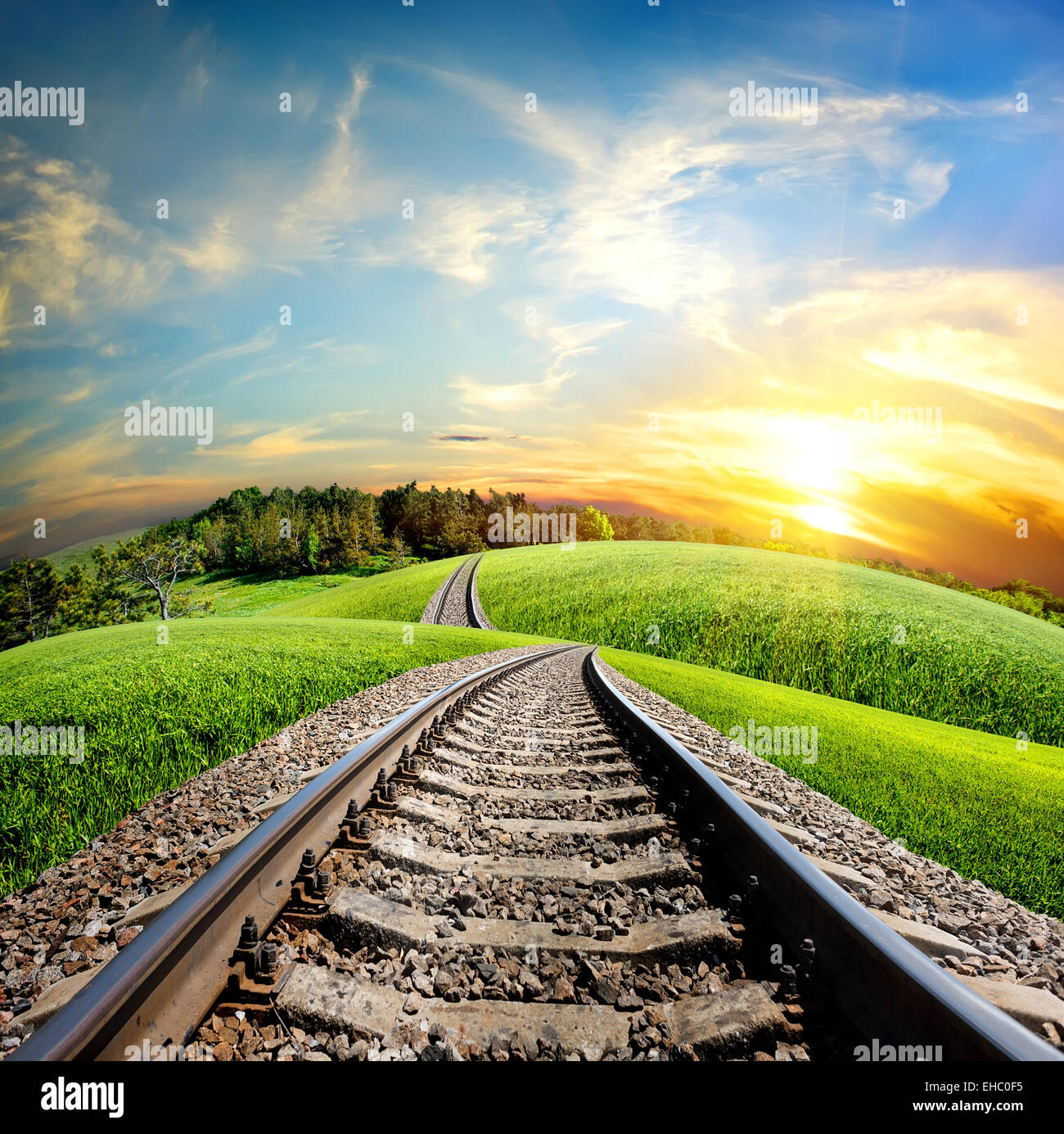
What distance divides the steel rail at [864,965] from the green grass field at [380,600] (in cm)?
2975

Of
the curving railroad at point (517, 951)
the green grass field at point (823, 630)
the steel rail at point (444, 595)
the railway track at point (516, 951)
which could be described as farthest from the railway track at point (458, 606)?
the curving railroad at point (517, 951)

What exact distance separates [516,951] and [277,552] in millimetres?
82829

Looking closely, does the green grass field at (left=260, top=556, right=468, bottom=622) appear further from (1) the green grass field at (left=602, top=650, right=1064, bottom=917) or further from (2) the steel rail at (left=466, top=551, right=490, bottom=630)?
(1) the green grass field at (left=602, top=650, right=1064, bottom=917)

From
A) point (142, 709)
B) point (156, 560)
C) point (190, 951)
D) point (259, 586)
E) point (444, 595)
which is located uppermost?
point (156, 560)

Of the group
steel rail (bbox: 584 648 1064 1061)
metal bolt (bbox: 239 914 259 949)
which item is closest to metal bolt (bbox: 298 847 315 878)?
metal bolt (bbox: 239 914 259 949)

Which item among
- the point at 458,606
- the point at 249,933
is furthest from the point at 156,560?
the point at 249,933

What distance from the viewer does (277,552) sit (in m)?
78.2

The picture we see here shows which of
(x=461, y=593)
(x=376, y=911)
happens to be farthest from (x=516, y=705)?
(x=461, y=593)

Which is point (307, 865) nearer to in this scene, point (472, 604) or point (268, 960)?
point (268, 960)

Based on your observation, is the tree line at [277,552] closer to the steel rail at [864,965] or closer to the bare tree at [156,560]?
the bare tree at [156,560]

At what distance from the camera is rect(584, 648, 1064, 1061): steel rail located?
167 centimetres
